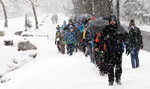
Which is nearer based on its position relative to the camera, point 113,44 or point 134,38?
point 113,44

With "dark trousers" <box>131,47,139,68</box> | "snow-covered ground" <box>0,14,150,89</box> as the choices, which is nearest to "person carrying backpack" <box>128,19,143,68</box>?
"dark trousers" <box>131,47,139,68</box>

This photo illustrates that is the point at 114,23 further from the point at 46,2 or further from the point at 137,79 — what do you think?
the point at 46,2

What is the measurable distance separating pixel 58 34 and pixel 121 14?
37.7 m

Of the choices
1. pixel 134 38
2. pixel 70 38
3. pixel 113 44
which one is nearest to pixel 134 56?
pixel 134 38

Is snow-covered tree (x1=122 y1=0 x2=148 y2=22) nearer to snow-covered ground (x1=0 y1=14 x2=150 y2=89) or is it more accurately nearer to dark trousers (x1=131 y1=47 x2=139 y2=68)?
snow-covered ground (x1=0 y1=14 x2=150 y2=89)

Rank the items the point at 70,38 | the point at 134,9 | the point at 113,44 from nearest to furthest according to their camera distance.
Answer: the point at 113,44
the point at 70,38
the point at 134,9

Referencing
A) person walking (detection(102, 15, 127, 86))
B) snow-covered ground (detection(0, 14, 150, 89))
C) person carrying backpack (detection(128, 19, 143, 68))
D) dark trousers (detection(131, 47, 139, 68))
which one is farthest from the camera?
dark trousers (detection(131, 47, 139, 68))

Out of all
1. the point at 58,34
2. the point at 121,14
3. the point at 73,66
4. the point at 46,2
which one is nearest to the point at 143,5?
the point at 121,14

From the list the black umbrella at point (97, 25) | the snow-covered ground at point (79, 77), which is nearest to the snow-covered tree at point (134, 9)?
the snow-covered ground at point (79, 77)

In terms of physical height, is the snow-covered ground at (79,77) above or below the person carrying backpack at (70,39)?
below

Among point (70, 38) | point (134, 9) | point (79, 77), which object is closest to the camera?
point (79, 77)

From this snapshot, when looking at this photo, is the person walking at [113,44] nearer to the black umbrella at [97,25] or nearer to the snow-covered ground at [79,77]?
the snow-covered ground at [79,77]

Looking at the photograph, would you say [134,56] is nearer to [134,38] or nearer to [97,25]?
[134,38]

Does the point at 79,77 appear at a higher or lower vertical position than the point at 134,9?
lower
